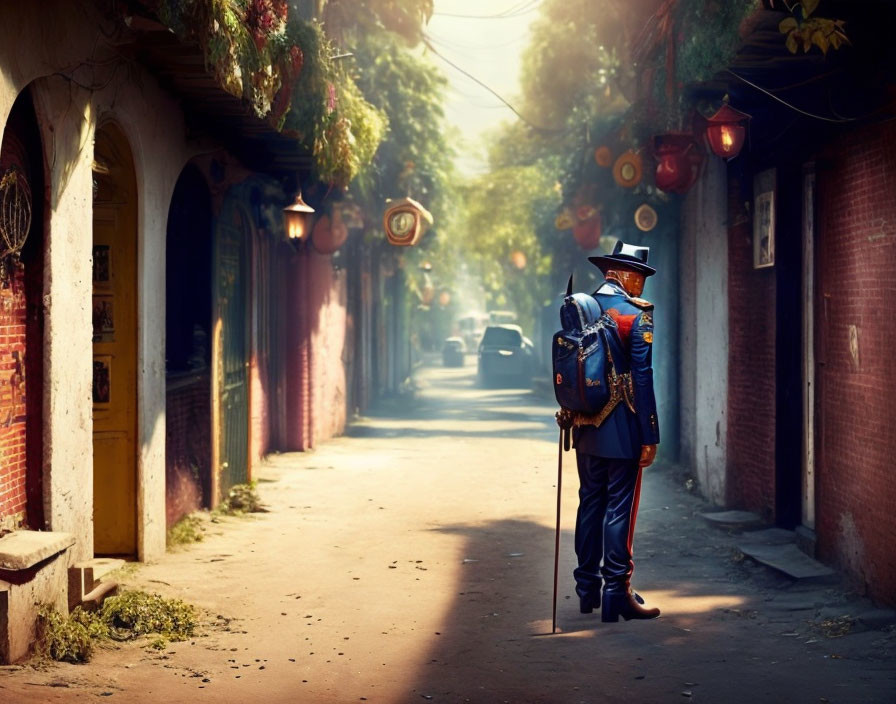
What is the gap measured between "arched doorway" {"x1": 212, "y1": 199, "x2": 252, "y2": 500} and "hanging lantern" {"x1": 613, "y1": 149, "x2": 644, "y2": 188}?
5047 mm

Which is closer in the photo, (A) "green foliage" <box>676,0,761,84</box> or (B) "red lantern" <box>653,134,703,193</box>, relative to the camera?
(A) "green foliage" <box>676,0,761,84</box>

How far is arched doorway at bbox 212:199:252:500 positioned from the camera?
469 inches

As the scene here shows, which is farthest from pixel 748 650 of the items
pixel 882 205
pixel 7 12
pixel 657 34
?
pixel 657 34

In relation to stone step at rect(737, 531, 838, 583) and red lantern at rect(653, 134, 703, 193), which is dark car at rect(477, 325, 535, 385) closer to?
red lantern at rect(653, 134, 703, 193)

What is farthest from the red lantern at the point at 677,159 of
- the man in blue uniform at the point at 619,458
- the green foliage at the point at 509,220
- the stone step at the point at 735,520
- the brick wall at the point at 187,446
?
the green foliage at the point at 509,220

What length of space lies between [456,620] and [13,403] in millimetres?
3114

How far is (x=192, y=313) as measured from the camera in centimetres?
1158

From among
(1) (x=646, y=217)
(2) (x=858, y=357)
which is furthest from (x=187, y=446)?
(1) (x=646, y=217)

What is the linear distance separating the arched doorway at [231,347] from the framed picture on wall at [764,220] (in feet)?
17.9

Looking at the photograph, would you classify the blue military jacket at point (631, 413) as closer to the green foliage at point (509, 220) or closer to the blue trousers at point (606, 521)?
the blue trousers at point (606, 521)

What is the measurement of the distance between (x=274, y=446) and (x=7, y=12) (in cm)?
1136

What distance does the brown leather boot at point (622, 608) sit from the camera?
709cm

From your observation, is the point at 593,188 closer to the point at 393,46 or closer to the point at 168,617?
the point at 393,46

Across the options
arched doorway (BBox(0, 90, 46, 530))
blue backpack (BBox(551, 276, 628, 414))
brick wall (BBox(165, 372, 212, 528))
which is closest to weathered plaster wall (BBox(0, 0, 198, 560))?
arched doorway (BBox(0, 90, 46, 530))
